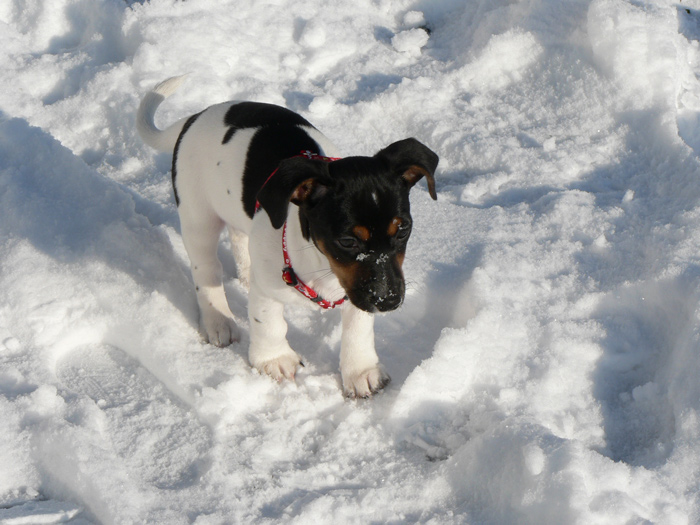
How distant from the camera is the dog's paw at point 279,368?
11.3 feet

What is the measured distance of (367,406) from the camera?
3338 mm

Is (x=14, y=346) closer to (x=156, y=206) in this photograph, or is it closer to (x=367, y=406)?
(x=156, y=206)

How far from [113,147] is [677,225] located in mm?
3929

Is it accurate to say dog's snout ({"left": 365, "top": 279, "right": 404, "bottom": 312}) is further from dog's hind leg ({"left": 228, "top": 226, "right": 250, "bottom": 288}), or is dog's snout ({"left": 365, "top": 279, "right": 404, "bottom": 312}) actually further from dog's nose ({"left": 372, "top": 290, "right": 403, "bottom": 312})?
dog's hind leg ({"left": 228, "top": 226, "right": 250, "bottom": 288})

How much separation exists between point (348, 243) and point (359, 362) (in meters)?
0.91

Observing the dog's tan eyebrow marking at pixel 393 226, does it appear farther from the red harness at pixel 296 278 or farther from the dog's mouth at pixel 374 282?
the red harness at pixel 296 278

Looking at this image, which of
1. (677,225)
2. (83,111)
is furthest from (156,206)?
(677,225)

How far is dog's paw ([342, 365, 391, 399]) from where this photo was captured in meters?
3.37

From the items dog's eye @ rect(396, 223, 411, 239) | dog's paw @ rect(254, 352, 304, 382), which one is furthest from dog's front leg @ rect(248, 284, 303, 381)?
dog's eye @ rect(396, 223, 411, 239)

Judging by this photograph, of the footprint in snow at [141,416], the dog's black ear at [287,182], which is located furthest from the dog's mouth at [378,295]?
the footprint in snow at [141,416]

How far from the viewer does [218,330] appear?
3732 mm

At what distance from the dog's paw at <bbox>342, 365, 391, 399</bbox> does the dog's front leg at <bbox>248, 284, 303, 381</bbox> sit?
0.30 meters

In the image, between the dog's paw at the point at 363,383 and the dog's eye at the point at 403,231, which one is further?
the dog's paw at the point at 363,383

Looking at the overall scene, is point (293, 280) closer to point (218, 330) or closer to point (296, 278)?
point (296, 278)
